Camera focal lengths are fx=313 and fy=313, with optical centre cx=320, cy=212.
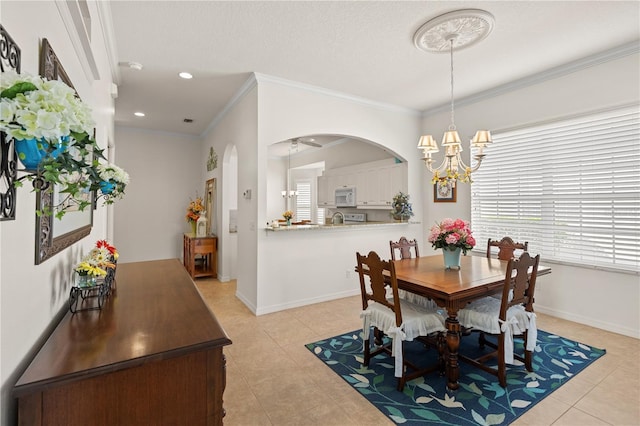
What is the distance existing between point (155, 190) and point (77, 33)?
5332mm

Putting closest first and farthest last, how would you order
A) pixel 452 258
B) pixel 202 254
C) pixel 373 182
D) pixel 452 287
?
pixel 452 287, pixel 452 258, pixel 202 254, pixel 373 182

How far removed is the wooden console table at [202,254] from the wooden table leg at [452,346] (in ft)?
14.5

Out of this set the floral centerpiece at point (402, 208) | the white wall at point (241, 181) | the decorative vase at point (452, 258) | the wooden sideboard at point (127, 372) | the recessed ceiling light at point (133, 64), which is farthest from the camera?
the floral centerpiece at point (402, 208)

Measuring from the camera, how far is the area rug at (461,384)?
201cm

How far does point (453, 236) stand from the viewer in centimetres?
268

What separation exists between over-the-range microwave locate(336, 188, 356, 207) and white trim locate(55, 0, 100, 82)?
16.0ft

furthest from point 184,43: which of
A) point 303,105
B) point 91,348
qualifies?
point 91,348

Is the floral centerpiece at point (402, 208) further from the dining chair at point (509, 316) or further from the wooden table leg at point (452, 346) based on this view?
the wooden table leg at point (452, 346)

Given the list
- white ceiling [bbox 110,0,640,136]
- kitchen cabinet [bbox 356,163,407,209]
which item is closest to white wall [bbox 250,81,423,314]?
white ceiling [bbox 110,0,640,136]

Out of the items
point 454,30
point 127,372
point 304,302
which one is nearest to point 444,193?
point 454,30

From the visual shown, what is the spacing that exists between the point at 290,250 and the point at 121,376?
3.04m

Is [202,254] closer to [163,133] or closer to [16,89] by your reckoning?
[163,133]

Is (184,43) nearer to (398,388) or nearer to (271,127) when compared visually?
(271,127)

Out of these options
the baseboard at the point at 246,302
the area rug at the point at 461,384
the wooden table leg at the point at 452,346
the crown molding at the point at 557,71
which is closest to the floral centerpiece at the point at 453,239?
the wooden table leg at the point at 452,346
